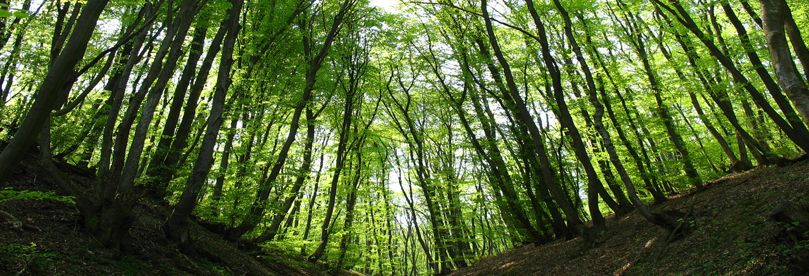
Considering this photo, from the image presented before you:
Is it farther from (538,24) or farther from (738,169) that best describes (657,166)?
(538,24)

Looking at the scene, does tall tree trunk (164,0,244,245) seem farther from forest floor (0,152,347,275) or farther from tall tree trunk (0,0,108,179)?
tall tree trunk (0,0,108,179)

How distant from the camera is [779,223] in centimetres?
559

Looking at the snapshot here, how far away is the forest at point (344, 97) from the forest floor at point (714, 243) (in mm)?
536

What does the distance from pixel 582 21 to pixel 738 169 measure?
644cm

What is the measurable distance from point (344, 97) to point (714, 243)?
13.3 m

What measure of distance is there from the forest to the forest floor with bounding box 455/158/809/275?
1.76ft

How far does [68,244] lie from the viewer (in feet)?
20.3

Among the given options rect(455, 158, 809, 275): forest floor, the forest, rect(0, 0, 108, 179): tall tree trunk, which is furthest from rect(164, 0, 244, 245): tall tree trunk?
rect(455, 158, 809, 275): forest floor

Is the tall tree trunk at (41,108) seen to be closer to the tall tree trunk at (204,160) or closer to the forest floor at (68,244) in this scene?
the forest floor at (68,244)

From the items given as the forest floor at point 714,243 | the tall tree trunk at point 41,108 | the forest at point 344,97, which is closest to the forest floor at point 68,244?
the forest at point 344,97

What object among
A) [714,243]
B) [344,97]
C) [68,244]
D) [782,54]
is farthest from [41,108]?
[344,97]

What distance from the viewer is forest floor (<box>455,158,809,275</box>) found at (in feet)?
18.4

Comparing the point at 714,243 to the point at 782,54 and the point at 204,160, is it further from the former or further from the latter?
the point at 204,160

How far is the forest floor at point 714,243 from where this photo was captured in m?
5.62
